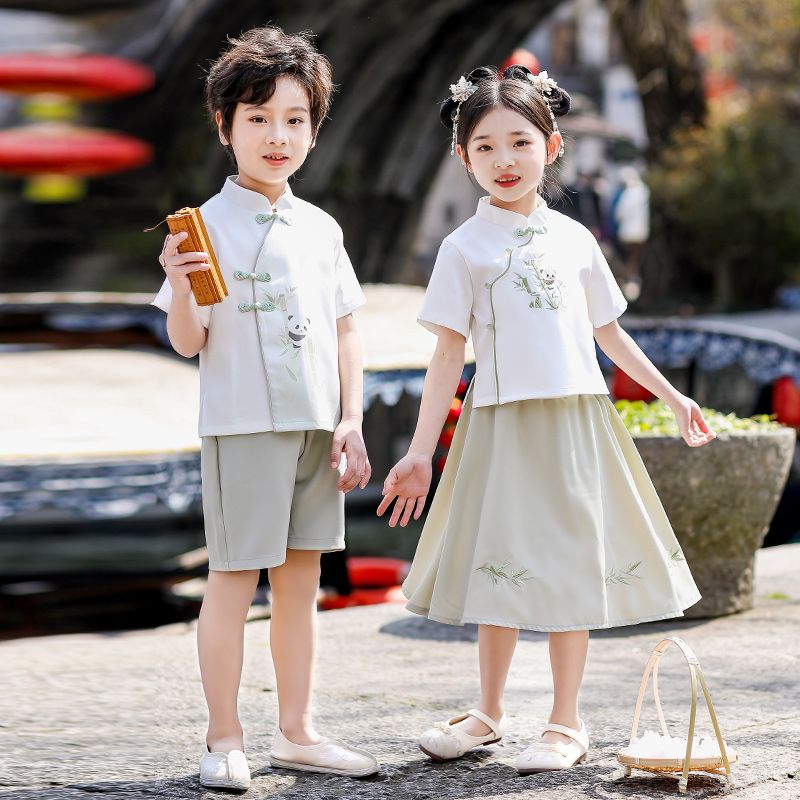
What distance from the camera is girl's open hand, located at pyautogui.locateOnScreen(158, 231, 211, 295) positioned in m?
2.85

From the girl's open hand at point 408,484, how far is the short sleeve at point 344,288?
0.41 meters

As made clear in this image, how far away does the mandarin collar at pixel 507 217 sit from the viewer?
3176mm

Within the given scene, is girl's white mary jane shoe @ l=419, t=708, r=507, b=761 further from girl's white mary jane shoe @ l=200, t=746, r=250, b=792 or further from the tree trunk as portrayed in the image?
the tree trunk

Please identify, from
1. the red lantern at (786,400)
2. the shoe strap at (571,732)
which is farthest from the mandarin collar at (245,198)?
the red lantern at (786,400)

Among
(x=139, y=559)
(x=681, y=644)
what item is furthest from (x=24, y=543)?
(x=681, y=644)

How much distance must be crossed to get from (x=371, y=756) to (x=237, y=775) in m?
0.36

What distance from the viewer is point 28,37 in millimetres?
11531

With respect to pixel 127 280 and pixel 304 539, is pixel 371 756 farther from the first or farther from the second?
pixel 127 280

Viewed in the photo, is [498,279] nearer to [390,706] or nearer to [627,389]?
[390,706]

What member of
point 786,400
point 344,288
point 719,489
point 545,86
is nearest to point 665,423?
point 719,489

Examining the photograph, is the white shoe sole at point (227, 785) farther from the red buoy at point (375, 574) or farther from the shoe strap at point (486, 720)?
the red buoy at point (375, 574)

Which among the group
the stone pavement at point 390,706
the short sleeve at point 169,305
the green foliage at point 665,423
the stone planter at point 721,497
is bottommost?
the stone pavement at point 390,706

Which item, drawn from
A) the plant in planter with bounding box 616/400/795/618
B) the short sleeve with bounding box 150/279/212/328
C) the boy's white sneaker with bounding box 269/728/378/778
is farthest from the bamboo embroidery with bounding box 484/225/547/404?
the plant in planter with bounding box 616/400/795/618

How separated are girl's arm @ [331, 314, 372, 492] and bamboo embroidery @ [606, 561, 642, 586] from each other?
638 mm
